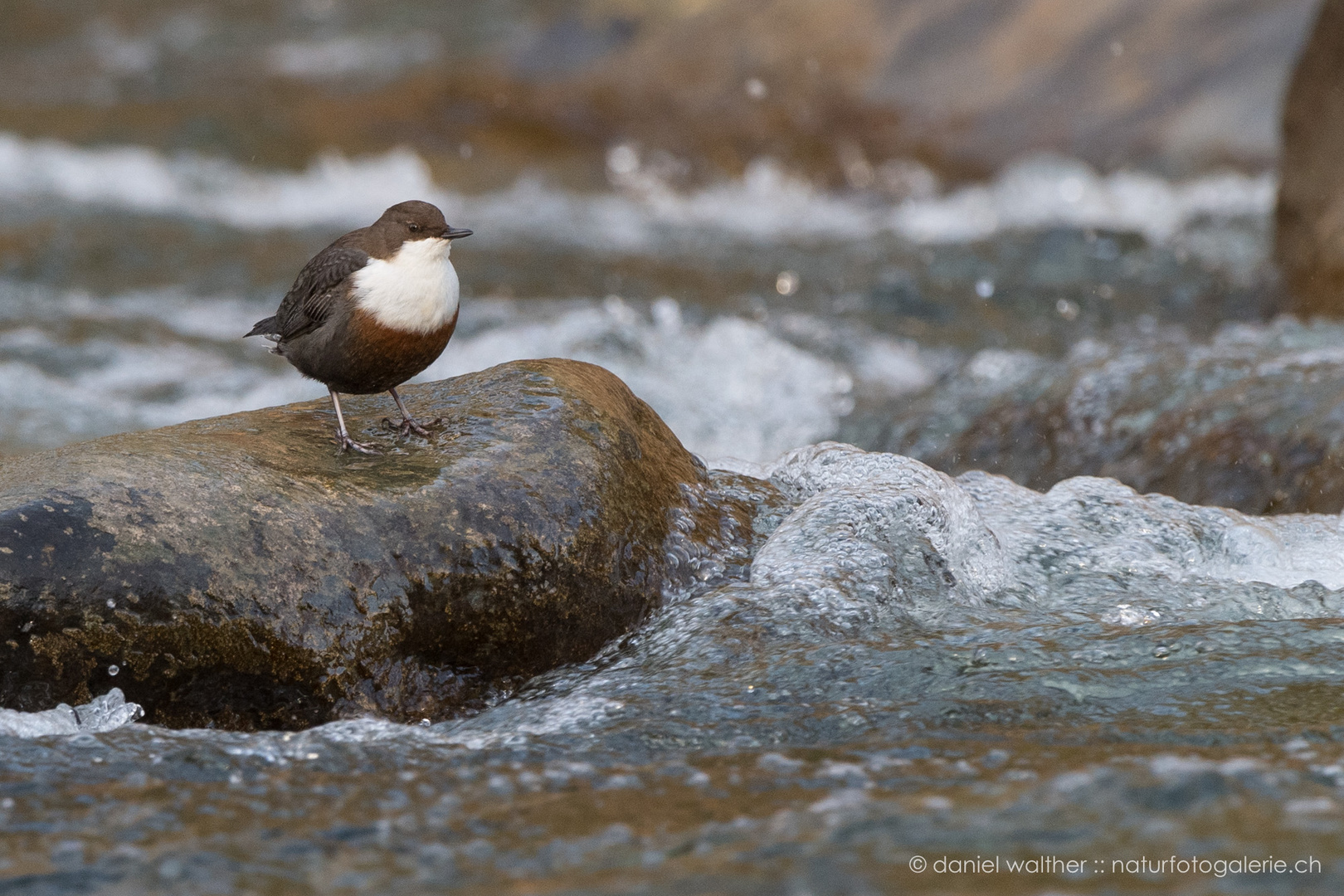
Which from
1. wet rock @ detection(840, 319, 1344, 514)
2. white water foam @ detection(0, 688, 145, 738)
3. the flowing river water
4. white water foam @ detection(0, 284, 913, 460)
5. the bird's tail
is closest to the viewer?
the flowing river water

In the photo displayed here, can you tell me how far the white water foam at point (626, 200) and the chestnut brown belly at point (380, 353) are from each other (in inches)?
275

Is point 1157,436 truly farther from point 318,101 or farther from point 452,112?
point 318,101

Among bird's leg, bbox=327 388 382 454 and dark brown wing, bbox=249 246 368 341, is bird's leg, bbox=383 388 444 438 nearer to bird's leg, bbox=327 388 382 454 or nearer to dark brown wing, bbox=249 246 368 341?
bird's leg, bbox=327 388 382 454

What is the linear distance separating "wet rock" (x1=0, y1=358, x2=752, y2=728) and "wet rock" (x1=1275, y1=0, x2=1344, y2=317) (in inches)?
187

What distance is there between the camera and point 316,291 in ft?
13.2

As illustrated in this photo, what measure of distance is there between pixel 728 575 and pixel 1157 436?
233cm

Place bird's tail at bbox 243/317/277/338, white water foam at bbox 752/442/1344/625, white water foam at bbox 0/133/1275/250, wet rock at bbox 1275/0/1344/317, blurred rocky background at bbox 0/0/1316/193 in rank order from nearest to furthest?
1. white water foam at bbox 752/442/1344/625
2. bird's tail at bbox 243/317/277/338
3. wet rock at bbox 1275/0/1344/317
4. white water foam at bbox 0/133/1275/250
5. blurred rocky background at bbox 0/0/1316/193

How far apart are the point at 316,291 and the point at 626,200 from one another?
8.63 meters

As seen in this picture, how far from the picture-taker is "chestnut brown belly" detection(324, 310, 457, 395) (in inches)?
149

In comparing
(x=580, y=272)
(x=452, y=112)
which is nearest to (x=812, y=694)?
(x=580, y=272)

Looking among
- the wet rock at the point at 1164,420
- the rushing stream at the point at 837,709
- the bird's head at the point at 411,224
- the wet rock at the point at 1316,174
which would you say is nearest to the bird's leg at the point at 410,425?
the bird's head at the point at 411,224

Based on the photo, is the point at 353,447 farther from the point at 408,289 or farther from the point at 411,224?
the point at 411,224

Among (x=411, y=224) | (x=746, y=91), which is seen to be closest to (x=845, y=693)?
(x=411, y=224)

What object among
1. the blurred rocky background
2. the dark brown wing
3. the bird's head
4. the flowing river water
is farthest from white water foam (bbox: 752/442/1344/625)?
the blurred rocky background
